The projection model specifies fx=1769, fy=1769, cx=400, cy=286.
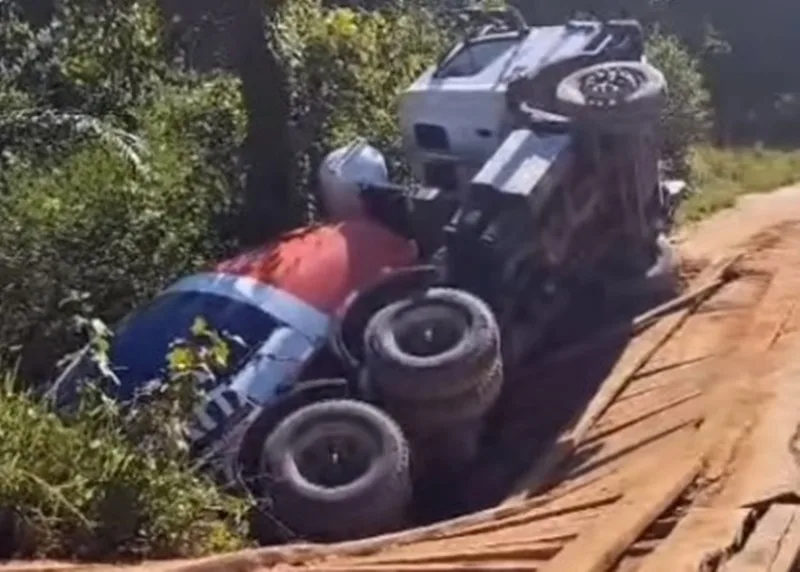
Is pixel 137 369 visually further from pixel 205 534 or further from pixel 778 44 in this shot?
pixel 778 44

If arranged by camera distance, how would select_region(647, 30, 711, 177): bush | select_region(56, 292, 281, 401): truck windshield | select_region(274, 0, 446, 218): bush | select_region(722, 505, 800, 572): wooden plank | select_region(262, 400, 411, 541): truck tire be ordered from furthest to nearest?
select_region(647, 30, 711, 177): bush → select_region(274, 0, 446, 218): bush → select_region(56, 292, 281, 401): truck windshield → select_region(262, 400, 411, 541): truck tire → select_region(722, 505, 800, 572): wooden plank

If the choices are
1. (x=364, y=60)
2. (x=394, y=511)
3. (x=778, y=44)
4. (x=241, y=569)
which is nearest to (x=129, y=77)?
(x=364, y=60)

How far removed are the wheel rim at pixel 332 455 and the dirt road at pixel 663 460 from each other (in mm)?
757

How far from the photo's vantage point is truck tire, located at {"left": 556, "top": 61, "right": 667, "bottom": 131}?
10117 mm

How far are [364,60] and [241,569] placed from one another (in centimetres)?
784

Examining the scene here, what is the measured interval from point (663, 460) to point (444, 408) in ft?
5.48

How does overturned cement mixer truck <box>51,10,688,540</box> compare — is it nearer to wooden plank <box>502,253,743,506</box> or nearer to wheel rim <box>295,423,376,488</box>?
wheel rim <box>295,423,376,488</box>

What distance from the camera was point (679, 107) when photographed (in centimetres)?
1552

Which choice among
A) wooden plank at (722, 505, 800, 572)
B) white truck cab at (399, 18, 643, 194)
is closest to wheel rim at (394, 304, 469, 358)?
white truck cab at (399, 18, 643, 194)

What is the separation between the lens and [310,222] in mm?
11797

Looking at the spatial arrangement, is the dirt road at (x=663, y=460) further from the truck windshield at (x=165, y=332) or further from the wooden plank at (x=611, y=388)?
the truck windshield at (x=165, y=332)

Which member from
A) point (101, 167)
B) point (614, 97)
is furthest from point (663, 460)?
point (101, 167)

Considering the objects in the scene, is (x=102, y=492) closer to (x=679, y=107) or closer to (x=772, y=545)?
(x=772, y=545)

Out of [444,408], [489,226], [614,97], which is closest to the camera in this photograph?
[444,408]
